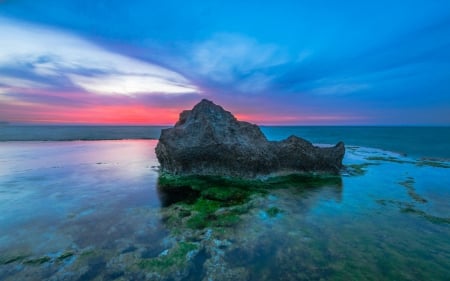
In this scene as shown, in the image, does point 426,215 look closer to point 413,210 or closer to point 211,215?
point 413,210

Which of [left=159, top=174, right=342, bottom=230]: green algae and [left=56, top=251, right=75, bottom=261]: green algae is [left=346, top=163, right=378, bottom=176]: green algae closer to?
[left=159, top=174, right=342, bottom=230]: green algae

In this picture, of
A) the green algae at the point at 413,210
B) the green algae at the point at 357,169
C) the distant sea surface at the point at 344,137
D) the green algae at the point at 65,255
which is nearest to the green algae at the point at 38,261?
the green algae at the point at 65,255

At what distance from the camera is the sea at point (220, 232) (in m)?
5.99

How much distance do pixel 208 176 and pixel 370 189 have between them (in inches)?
438

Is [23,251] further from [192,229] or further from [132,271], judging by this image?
[192,229]

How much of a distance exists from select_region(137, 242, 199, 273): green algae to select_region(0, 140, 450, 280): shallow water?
0.05m

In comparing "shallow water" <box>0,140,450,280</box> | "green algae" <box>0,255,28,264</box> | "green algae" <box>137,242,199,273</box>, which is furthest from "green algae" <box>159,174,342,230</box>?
"green algae" <box>0,255,28,264</box>

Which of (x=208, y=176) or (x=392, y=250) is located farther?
(x=208, y=176)

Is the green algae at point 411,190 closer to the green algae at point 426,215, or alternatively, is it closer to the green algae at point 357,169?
the green algae at point 426,215

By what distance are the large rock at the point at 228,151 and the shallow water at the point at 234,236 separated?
11.7 ft

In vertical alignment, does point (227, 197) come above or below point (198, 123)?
below

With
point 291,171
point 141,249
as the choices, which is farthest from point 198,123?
point 141,249

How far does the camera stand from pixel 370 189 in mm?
14094

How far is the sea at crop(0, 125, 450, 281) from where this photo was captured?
5.99 m
